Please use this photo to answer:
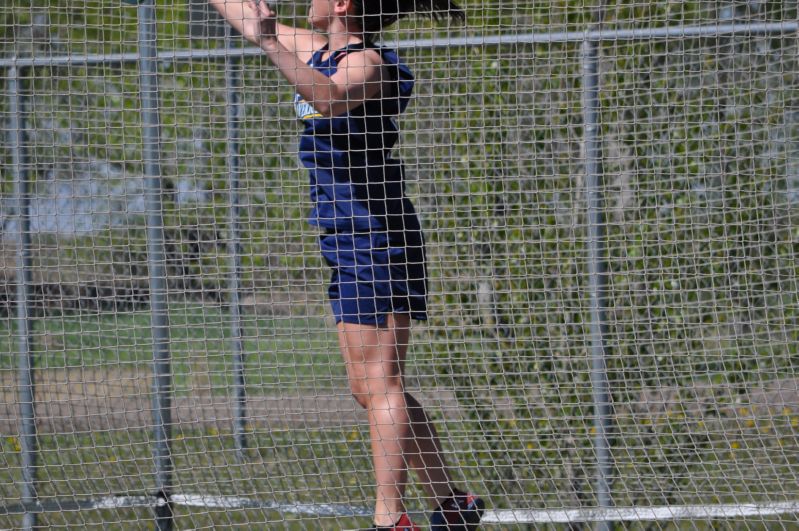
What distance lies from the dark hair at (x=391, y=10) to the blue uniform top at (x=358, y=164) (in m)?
0.07

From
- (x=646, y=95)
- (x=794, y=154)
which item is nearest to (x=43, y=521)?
(x=646, y=95)

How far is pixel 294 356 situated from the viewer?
10.6 ft

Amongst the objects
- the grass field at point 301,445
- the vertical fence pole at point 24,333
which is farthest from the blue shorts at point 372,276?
the vertical fence pole at point 24,333

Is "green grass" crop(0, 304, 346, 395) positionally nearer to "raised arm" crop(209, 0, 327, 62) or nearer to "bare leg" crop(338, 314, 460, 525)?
"bare leg" crop(338, 314, 460, 525)

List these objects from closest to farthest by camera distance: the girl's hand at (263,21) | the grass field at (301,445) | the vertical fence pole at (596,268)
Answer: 1. the girl's hand at (263,21)
2. the vertical fence pole at (596,268)
3. the grass field at (301,445)

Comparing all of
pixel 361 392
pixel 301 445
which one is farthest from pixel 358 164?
pixel 301 445

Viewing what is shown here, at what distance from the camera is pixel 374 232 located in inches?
92.5

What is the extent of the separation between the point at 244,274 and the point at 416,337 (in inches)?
27.1

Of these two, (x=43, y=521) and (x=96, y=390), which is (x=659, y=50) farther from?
(x=43, y=521)

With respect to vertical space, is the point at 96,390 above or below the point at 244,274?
below

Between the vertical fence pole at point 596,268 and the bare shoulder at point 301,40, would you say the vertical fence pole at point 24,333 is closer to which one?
the bare shoulder at point 301,40

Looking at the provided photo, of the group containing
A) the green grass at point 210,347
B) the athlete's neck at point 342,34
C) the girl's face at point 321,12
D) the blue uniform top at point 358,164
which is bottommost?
the green grass at point 210,347

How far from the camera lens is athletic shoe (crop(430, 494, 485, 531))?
2422mm

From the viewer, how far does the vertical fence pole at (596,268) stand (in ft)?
9.28
